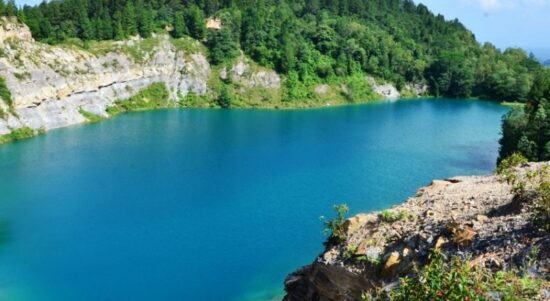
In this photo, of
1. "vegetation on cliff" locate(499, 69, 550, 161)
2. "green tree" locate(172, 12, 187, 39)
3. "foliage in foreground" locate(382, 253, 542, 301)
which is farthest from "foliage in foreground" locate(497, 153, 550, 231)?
"green tree" locate(172, 12, 187, 39)

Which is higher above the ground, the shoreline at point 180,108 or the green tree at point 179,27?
the green tree at point 179,27

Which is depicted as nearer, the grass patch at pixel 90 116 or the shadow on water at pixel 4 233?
the shadow on water at pixel 4 233

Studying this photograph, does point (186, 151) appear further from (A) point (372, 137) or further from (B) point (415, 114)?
(B) point (415, 114)

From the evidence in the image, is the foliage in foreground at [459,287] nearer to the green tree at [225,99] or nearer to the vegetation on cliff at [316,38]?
the vegetation on cliff at [316,38]

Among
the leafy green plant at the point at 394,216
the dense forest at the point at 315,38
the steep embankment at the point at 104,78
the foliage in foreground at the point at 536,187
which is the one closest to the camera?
the foliage in foreground at the point at 536,187

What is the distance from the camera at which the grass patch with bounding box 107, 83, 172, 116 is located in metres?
84.8

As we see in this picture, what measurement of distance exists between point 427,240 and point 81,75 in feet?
237

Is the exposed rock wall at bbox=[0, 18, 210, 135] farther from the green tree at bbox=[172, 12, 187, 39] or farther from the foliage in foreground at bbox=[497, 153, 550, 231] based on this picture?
the foliage in foreground at bbox=[497, 153, 550, 231]

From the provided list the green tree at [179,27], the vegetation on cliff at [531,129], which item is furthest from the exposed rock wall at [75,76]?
the vegetation on cliff at [531,129]

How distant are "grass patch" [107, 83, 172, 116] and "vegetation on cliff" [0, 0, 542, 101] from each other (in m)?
→ 10.0

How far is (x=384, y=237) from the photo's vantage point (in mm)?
16984

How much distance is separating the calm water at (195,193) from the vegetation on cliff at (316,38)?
2023 centimetres

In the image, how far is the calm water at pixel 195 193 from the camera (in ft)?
100

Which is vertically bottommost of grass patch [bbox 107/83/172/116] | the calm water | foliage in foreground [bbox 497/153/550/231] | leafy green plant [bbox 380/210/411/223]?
the calm water
